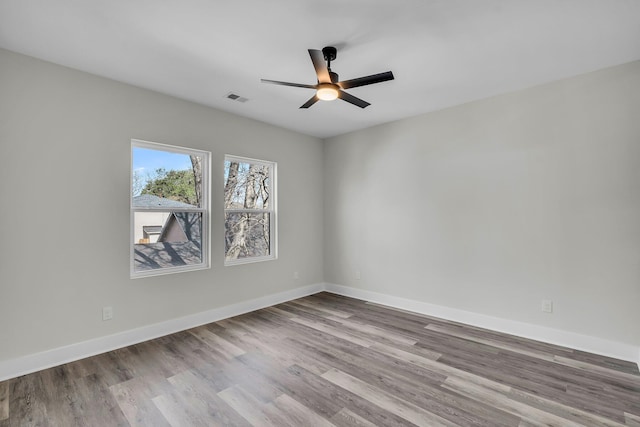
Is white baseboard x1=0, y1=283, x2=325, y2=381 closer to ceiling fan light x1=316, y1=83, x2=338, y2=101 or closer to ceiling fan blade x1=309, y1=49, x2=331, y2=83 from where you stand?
ceiling fan light x1=316, y1=83, x2=338, y2=101

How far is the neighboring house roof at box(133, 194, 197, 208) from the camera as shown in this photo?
3346 millimetres

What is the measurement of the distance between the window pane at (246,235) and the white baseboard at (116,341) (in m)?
0.69

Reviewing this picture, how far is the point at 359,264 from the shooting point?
496 cm

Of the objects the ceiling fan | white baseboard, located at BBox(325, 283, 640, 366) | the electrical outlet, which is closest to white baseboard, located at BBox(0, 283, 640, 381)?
white baseboard, located at BBox(325, 283, 640, 366)

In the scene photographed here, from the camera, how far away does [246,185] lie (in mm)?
4469

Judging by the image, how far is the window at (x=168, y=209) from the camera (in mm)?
3354

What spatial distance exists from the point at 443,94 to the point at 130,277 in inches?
160

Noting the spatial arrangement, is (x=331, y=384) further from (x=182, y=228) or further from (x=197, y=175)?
(x=197, y=175)

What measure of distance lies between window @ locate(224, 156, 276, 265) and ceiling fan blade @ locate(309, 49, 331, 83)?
214cm

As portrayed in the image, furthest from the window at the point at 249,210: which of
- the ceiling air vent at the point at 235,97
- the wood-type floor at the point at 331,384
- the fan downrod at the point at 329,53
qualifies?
the fan downrod at the point at 329,53

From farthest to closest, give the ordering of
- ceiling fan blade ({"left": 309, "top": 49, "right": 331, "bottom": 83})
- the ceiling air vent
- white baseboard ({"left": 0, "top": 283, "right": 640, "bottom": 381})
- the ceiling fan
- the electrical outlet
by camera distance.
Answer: the ceiling air vent < the electrical outlet < white baseboard ({"left": 0, "top": 283, "right": 640, "bottom": 381}) < the ceiling fan < ceiling fan blade ({"left": 309, "top": 49, "right": 331, "bottom": 83})

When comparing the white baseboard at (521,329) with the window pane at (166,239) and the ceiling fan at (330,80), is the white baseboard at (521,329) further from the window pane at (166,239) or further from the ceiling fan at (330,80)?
the ceiling fan at (330,80)

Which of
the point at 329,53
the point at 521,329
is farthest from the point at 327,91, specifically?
the point at 521,329

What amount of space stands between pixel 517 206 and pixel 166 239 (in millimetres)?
4099
